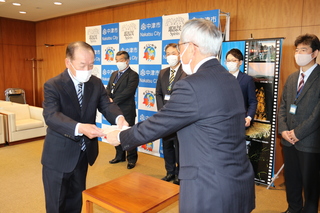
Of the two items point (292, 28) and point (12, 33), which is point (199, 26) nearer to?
point (292, 28)

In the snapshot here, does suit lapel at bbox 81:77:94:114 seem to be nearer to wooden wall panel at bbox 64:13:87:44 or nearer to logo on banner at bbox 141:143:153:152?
logo on banner at bbox 141:143:153:152

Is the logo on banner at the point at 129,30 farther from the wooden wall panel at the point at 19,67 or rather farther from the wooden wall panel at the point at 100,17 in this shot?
the wooden wall panel at the point at 19,67

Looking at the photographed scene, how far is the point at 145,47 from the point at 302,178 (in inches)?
136

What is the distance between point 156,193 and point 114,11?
5.48 meters

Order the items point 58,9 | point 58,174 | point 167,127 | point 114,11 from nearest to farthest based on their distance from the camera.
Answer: point 167,127
point 58,174
point 114,11
point 58,9

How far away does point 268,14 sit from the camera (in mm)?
4176

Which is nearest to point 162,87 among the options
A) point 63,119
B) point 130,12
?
point 63,119

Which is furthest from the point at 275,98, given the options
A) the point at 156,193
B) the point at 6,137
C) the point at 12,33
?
the point at 12,33

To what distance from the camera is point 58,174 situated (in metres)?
1.97

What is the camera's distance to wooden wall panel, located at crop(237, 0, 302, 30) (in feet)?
13.0

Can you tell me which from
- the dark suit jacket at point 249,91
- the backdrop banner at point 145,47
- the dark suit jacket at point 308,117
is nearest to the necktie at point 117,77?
the backdrop banner at point 145,47

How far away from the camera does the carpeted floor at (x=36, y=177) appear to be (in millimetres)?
3151

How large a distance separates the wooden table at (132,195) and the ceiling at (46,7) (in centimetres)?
487

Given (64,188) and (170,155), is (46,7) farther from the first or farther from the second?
(64,188)
